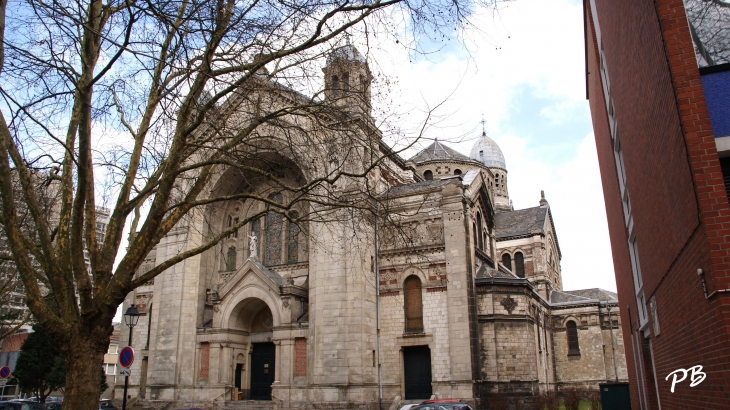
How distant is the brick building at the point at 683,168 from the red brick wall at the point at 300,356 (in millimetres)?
16863

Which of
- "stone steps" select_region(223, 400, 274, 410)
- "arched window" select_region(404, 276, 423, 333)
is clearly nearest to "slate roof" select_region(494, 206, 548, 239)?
"arched window" select_region(404, 276, 423, 333)

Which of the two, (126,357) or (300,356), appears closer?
(126,357)

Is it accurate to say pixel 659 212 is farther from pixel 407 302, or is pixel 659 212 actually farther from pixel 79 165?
pixel 407 302

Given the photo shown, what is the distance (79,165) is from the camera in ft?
30.2

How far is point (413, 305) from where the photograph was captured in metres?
25.8

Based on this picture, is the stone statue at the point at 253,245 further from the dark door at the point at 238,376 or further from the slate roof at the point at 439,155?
the slate roof at the point at 439,155

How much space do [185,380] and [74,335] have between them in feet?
67.0

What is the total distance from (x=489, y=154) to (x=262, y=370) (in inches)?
1699

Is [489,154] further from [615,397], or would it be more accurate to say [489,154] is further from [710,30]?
[710,30]

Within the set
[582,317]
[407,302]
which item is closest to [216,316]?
[407,302]

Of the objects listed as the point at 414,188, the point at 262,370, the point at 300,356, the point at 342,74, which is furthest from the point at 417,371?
the point at 342,74

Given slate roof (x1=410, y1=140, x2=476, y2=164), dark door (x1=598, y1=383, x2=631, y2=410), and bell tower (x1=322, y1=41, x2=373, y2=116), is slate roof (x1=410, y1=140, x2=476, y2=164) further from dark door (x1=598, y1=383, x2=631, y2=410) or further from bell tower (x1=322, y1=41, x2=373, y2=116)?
bell tower (x1=322, y1=41, x2=373, y2=116)

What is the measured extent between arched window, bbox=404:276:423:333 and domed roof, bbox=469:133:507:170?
39693 mm

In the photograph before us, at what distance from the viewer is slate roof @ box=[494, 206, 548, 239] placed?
48066 mm
